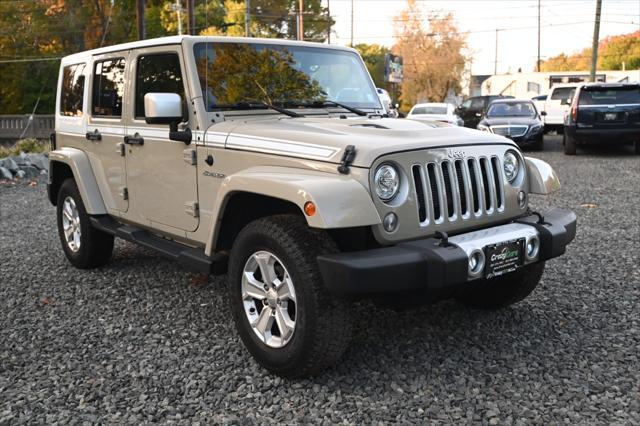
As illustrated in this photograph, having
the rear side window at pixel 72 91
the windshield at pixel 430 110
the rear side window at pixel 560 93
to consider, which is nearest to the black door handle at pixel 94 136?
the rear side window at pixel 72 91

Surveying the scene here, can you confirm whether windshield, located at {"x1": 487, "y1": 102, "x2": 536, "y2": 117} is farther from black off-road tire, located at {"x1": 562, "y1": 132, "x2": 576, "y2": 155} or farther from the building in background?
the building in background

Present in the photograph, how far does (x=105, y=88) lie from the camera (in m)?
5.30

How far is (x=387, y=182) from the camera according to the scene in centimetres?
332

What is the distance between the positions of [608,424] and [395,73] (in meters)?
31.1

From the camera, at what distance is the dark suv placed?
48.9 feet

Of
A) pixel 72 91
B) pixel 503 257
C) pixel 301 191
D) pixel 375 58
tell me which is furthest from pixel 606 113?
pixel 375 58

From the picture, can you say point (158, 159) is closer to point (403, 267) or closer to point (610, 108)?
point (403, 267)

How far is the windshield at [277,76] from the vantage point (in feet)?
14.1

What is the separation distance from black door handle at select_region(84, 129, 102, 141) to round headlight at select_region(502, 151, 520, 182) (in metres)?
3.27

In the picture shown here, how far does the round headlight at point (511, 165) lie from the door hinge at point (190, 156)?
6.48 ft

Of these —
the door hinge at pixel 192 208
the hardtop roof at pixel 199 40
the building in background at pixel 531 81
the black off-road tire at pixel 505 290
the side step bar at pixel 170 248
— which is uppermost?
the building in background at pixel 531 81

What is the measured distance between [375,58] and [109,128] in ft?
225

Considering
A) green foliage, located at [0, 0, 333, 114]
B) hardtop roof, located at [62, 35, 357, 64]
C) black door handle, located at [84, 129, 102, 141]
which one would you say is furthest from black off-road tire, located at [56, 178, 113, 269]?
green foliage, located at [0, 0, 333, 114]

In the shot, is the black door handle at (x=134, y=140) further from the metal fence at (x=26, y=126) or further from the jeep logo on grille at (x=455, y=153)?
the metal fence at (x=26, y=126)
